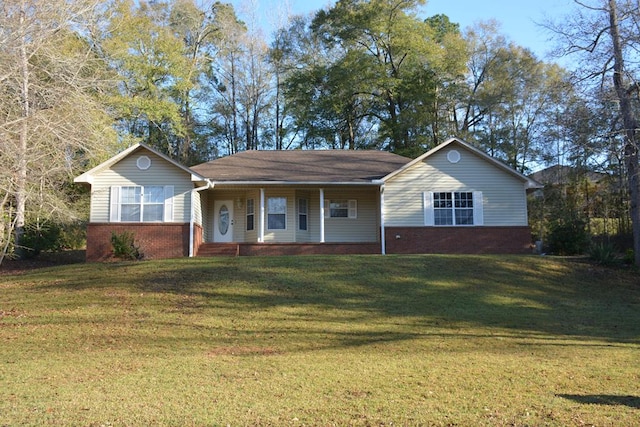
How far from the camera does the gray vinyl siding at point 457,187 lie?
22797 mm

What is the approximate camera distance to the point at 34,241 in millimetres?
24828

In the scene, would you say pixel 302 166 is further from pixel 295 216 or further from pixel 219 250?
pixel 219 250

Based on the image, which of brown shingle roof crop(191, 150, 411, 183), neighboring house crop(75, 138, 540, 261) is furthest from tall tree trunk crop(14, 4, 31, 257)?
brown shingle roof crop(191, 150, 411, 183)

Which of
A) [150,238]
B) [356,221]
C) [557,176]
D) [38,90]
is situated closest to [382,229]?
[356,221]

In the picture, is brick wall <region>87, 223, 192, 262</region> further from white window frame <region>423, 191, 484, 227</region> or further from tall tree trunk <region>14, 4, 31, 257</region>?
white window frame <region>423, 191, 484, 227</region>

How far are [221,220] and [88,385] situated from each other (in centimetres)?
1598

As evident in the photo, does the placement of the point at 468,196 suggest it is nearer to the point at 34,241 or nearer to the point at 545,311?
Answer: the point at 545,311

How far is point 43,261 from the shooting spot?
25016 millimetres

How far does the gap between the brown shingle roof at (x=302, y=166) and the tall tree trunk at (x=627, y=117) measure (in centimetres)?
859

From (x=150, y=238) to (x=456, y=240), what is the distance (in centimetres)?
1132

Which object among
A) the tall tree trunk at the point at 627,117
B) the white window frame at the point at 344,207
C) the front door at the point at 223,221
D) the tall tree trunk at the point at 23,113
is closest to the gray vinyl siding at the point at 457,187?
the white window frame at the point at 344,207

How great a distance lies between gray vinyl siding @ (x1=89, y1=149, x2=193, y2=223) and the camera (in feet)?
72.4

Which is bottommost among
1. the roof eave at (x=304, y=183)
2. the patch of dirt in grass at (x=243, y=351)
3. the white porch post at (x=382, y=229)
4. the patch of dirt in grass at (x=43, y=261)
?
the patch of dirt in grass at (x=243, y=351)

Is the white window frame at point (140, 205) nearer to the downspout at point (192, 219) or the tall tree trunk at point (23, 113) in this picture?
the downspout at point (192, 219)
